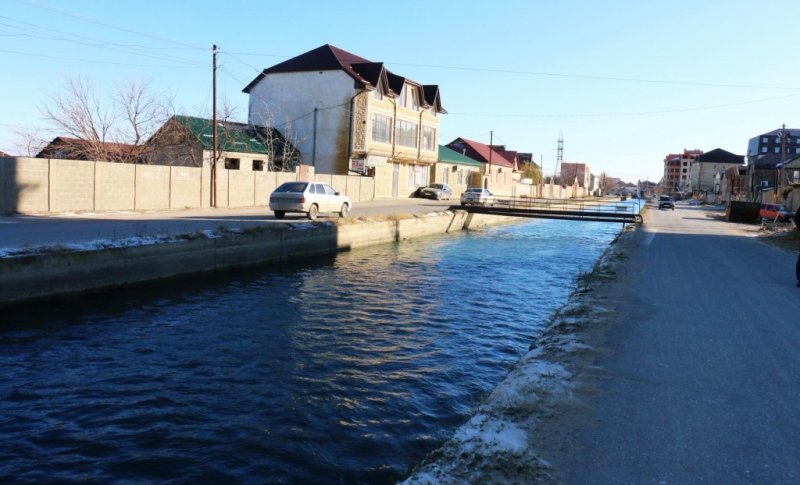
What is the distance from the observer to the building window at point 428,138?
57.7 m

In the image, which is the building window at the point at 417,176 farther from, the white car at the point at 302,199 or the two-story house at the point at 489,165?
the white car at the point at 302,199

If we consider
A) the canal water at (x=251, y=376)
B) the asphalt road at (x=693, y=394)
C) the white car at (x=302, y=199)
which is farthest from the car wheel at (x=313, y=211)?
the asphalt road at (x=693, y=394)

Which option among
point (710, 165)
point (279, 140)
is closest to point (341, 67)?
point (279, 140)

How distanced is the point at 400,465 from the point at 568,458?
171 centimetres

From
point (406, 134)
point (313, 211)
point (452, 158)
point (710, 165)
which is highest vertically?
point (710, 165)

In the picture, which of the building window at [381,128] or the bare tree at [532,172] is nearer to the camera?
the building window at [381,128]

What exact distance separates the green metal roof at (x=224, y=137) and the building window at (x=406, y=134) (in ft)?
40.9

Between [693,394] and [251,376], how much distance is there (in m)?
5.35

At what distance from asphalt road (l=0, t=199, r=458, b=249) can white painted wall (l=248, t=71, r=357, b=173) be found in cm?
2265

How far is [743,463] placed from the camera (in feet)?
15.1

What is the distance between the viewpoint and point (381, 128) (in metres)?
50.9

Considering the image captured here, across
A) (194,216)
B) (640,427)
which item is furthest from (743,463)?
(194,216)

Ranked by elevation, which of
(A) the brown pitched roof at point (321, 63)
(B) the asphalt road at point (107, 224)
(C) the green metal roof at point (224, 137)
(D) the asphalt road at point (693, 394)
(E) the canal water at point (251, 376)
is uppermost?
(A) the brown pitched roof at point (321, 63)

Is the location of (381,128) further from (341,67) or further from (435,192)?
(435,192)
